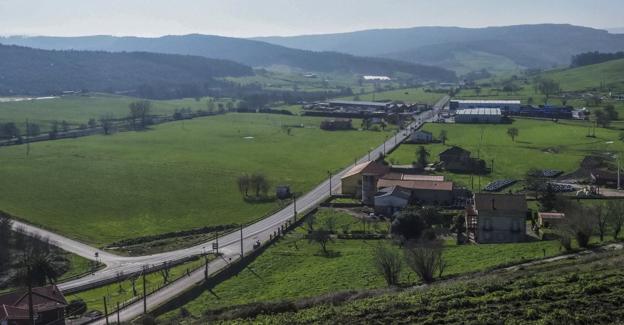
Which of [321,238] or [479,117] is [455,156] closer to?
[321,238]

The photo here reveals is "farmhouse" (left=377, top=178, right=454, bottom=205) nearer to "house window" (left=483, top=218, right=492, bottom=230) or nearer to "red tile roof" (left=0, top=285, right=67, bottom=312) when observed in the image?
"house window" (left=483, top=218, right=492, bottom=230)

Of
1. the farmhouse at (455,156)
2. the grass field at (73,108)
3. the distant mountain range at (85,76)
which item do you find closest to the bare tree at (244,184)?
the farmhouse at (455,156)

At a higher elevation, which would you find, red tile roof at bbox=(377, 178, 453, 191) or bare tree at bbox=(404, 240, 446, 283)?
red tile roof at bbox=(377, 178, 453, 191)

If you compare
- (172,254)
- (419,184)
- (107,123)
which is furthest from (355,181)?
(107,123)

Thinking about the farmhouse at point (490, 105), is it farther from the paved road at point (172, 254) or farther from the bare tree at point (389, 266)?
the bare tree at point (389, 266)

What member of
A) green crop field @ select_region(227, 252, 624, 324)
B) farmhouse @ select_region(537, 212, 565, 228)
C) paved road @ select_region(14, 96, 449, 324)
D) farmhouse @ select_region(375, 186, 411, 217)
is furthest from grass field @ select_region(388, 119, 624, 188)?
green crop field @ select_region(227, 252, 624, 324)

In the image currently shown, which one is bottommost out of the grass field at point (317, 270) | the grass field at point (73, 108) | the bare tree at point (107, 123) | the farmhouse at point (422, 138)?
the grass field at point (317, 270)

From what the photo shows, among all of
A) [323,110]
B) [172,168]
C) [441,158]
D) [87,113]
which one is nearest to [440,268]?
[441,158]
